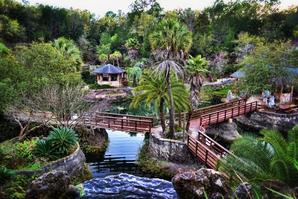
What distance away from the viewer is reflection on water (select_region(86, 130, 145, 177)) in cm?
2127

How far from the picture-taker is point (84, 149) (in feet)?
78.2

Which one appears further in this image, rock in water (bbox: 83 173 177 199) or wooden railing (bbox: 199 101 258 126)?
wooden railing (bbox: 199 101 258 126)

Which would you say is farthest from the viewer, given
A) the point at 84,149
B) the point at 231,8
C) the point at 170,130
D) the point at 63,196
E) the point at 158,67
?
the point at 231,8

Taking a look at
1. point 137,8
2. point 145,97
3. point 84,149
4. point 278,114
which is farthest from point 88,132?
point 137,8

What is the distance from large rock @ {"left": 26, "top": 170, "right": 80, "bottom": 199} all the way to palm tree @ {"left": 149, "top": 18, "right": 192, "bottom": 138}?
324 inches

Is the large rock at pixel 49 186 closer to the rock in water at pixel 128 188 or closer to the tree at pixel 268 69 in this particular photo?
the rock in water at pixel 128 188

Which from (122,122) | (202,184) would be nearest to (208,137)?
(122,122)

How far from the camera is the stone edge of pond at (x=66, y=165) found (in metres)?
16.9

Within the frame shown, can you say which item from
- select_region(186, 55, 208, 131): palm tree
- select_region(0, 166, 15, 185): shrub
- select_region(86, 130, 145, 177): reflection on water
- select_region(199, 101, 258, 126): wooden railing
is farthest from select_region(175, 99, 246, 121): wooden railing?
select_region(0, 166, 15, 185): shrub

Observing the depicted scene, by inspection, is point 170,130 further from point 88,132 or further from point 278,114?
point 278,114

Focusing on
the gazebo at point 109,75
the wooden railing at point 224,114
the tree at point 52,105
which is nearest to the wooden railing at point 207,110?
the wooden railing at point 224,114

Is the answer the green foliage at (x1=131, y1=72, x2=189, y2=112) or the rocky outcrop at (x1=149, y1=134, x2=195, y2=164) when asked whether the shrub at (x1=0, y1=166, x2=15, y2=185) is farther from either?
the green foliage at (x1=131, y1=72, x2=189, y2=112)

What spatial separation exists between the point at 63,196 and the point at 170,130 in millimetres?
8507

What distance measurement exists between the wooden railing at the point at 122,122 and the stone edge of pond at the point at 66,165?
474cm
